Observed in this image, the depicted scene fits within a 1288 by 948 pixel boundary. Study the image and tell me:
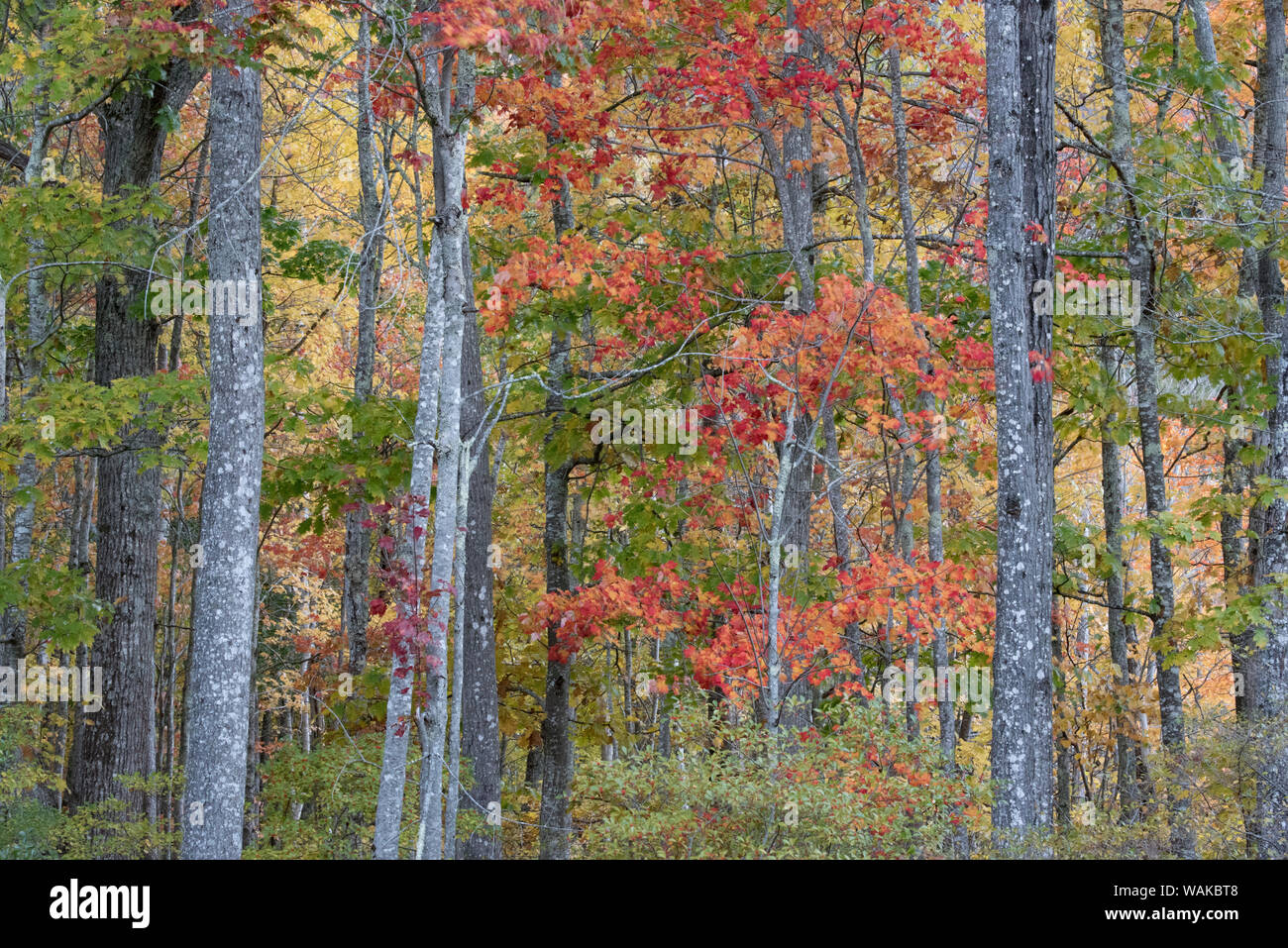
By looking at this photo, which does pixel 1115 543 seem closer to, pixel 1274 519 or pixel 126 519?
pixel 1274 519

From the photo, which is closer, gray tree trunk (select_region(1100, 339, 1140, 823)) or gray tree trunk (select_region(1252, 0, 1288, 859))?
gray tree trunk (select_region(1252, 0, 1288, 859))

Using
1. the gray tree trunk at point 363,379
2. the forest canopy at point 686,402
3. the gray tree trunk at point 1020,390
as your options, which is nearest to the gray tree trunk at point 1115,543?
the forest canopy at point 686,402

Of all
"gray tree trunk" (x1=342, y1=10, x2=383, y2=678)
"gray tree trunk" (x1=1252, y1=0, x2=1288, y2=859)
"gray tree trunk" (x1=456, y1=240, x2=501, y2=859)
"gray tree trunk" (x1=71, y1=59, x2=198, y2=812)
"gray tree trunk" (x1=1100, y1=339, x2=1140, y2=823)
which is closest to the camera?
"gray tree trunk" (x1=1252, y1=0, x2=1288, y2=859)

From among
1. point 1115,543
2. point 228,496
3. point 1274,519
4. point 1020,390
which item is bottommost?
point 1115,543

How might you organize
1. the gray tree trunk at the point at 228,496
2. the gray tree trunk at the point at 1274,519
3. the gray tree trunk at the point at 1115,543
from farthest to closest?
the gray tree trunk at the point at 1115,543
the gray tree trunk at the point at 1274,519
the gray tree trunk at the point at 228,496

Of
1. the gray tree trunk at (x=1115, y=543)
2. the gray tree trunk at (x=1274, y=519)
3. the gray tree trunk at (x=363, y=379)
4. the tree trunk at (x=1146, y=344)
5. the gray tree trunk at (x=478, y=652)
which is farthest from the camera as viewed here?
the gray tree trunk at (x=363, y=379)

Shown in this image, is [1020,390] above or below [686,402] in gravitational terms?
below

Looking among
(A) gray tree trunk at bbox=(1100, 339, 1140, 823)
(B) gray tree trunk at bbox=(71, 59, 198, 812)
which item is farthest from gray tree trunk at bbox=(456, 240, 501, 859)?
(A) gray tree trunk at bbox=(1100, 339, 1140, 823)

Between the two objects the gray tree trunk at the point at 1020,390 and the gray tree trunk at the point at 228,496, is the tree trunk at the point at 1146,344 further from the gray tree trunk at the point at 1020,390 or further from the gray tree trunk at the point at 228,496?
the gray tree trunk at the point at 228,496

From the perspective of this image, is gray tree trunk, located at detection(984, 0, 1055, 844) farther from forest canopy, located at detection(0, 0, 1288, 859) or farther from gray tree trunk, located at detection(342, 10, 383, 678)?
gray tree trunk, located at detection(342, 10, 383, 678)

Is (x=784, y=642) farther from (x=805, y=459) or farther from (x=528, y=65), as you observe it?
(x=528, y=65)

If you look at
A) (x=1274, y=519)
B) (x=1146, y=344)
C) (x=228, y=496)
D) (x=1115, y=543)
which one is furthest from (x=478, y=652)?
(x=1274, y=519)

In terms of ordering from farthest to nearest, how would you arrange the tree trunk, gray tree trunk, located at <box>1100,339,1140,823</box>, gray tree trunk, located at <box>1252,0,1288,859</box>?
gray tree trunk, located at <box>1100,339,1140,823</box>
the tree trunk
gray tree trunk, located at <box>1252,0,1288,859</box>

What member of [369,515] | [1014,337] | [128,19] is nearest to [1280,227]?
[1014,337]
